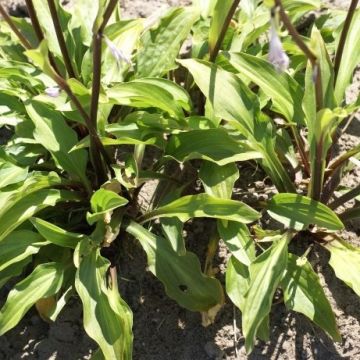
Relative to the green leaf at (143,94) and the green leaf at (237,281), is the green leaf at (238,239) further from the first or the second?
the green leaf at (143,94)

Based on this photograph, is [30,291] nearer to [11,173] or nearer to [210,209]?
[11,173]

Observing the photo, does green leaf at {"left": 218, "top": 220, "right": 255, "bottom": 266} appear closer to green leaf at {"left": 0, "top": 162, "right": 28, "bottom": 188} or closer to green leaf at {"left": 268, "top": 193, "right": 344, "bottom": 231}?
green leaf at {"left": 268, "top": 193, "right": 344, "bottom": 231}

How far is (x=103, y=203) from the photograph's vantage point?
2.89 meters

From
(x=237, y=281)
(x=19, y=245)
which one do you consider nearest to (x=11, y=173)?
(x=19, y=245)

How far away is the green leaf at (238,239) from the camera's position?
2.88m

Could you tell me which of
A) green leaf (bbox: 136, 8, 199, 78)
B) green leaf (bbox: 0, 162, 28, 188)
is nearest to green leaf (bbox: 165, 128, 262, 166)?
green leaf (bbox: 136, 8, 199, 78)

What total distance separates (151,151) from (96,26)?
124 centimetres

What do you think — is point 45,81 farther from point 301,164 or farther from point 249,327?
point 249,327

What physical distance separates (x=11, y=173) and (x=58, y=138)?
10.7 inches

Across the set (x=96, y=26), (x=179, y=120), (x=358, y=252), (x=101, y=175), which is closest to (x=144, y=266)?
(x=101, y=175)

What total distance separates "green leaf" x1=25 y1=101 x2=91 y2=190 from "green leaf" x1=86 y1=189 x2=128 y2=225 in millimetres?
272

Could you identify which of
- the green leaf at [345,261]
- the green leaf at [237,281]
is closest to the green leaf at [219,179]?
the green leaf at [237,281]

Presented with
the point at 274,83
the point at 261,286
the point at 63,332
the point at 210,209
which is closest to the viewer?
the point at 261,286

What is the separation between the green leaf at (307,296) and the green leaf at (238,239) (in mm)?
186
